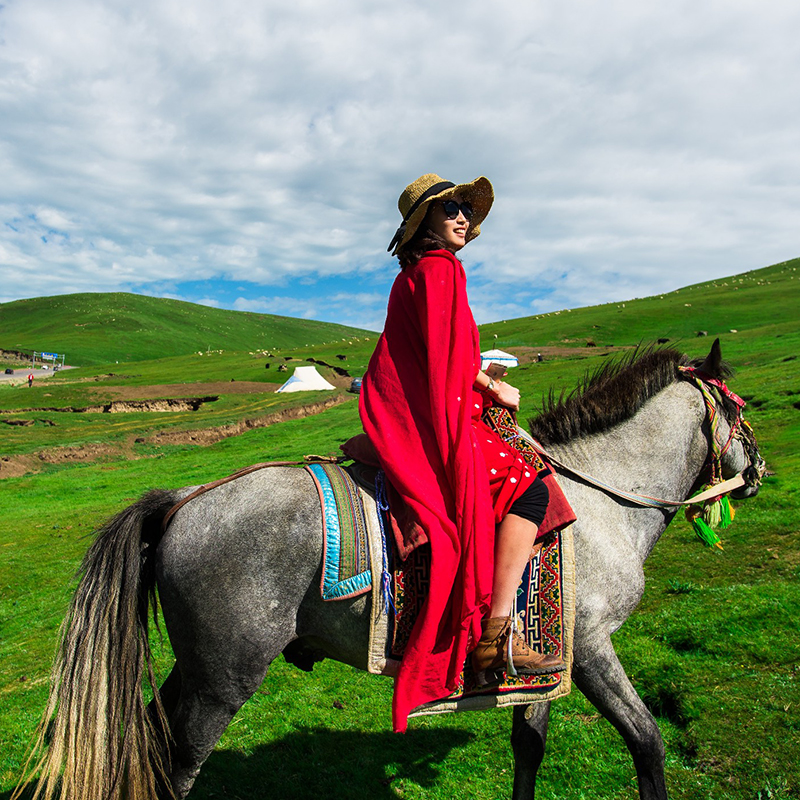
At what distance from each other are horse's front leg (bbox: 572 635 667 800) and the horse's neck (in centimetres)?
82

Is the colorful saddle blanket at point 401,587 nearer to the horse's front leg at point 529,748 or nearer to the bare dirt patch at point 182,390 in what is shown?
the horse's front leg at point 529,748

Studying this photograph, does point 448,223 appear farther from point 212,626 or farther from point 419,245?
point 212,626

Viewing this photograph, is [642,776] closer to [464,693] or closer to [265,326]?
[464,693]

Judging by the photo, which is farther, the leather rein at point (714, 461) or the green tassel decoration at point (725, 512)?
the green tassel decoration at point (725, 512)

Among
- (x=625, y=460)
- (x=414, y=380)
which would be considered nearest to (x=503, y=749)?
(x=625, y=460)

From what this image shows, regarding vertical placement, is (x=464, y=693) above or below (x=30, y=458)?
below

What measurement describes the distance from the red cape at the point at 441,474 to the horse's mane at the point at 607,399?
1170 millimetres

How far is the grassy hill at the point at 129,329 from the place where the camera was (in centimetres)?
12206

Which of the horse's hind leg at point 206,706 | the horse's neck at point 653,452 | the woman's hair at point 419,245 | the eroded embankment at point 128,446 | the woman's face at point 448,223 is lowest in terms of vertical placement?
the horse's hind leg at point 206,706

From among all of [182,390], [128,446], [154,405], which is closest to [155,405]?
[154,405]

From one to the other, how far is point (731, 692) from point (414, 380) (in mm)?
4337

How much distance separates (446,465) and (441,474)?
0.09 meters

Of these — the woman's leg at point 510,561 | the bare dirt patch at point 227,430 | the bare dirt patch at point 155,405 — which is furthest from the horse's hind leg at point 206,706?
the bare dirt patch at point 155,405

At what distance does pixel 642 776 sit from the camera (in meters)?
3.64
